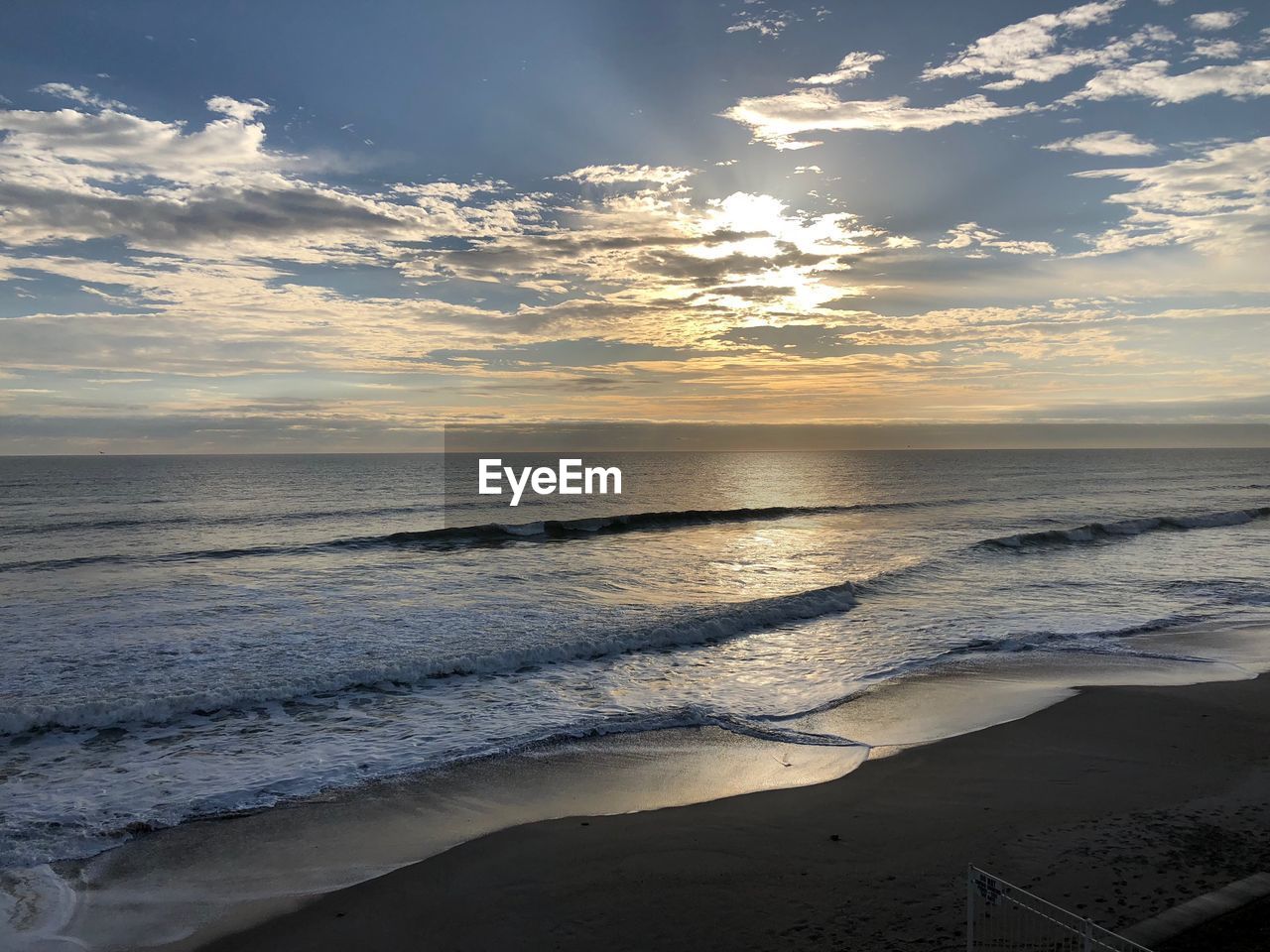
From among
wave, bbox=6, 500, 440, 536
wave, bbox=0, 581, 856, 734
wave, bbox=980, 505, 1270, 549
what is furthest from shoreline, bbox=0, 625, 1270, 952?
wave, bbox=6, 500, 440, 536

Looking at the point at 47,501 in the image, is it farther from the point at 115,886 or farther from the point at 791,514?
the point at 115,886

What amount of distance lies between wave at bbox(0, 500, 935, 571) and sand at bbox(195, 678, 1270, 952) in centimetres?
2815

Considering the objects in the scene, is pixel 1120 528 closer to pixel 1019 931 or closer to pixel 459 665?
pixel 459 665

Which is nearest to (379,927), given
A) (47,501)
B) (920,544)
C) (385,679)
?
(385,679)

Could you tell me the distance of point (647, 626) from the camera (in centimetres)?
1858

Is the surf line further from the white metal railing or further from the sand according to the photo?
the white metal railing

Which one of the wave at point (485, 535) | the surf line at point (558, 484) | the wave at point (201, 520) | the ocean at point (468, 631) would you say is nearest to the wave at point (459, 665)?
the ocean at point (468, 631)

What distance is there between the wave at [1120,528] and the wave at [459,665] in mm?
16947

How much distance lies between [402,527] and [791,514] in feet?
82.3

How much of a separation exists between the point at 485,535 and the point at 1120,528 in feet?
107

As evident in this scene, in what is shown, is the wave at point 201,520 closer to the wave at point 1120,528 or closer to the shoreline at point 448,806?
the wave at point 1120,528

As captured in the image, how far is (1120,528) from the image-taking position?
4056 centimetres

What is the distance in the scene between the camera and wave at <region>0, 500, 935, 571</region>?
3091 centimetres

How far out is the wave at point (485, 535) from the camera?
30.9m
